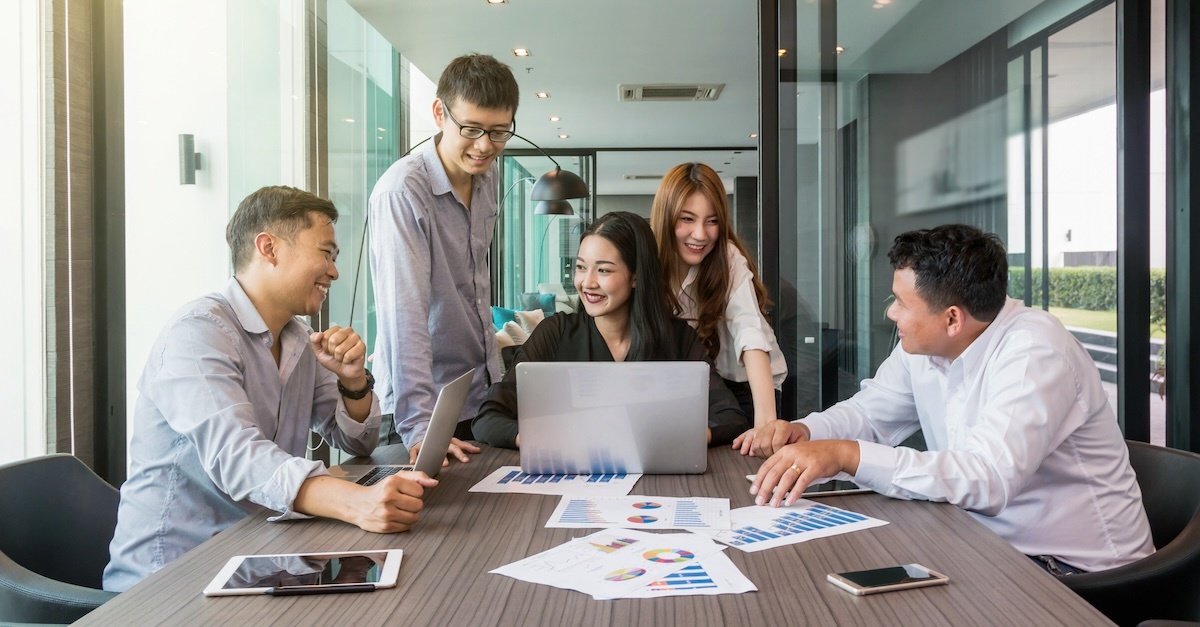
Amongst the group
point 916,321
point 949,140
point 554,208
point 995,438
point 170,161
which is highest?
point 554,208

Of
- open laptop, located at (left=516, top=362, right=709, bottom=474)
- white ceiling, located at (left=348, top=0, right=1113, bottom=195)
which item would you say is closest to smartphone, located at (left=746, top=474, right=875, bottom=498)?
open laptop, located at (left=516, top=362, right=709, bottom=474)

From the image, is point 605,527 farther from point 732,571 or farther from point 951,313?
point 951,313

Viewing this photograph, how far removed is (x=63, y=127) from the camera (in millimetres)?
2492

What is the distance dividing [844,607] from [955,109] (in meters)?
3.13

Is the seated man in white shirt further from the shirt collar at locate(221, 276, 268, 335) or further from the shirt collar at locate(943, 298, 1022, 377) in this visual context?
the shirt collar at locate(221, 276, 268, 335)

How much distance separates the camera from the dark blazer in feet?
7.14

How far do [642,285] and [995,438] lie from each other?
3.32 ft

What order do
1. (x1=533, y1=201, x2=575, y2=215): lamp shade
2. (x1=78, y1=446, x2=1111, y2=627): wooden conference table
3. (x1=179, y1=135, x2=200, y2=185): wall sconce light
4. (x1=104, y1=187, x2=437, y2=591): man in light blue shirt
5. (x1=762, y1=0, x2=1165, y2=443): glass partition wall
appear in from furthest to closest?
(x1=533, y1=201, x2=575, y2=215): lamp shade → (x1=762, y1=0, x2=1165, y2=443): glass partition wall → (x1=179, y1=135, x2=200, y2=185): wall sconce light → (x1=104, y1=187, x2=437, y2=591): man in light blue shirt → (x1=78, y1=446, x2=1111, y2=627): wooden conference table

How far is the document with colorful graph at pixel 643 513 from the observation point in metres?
1.46

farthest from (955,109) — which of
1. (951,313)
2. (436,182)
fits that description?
Answer: (436,182)

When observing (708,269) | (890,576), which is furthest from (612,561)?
(708,269)

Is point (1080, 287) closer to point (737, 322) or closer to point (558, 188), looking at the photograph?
point (737, 322)

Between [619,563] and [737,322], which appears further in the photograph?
[737,322]

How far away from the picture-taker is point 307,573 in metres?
1.21
